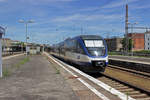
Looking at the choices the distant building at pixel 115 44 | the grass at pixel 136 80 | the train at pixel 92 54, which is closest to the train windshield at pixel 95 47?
the train at pixel 92 54

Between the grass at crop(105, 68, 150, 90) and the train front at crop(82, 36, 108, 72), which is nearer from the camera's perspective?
the grass at crop(105, 68, 150, 90)

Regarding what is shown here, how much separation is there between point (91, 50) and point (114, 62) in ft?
42.9

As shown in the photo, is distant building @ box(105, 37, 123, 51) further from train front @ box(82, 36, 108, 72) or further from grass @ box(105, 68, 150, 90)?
train front @ box(82, 36, 108, 72)

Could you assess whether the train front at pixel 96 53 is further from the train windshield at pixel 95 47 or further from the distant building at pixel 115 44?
the distant building at pixel 115 44

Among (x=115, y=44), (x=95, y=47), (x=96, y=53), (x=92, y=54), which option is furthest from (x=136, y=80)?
(x=115, y=44)

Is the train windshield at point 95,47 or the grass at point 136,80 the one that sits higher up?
the train windshield at point 95,47

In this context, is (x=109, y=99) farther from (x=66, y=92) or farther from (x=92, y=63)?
(x=92, y=63)

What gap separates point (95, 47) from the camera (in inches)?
567

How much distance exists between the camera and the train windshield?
45.8ft

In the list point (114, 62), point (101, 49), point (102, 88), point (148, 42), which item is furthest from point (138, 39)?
point (102, 88)

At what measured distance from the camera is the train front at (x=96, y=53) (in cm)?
1349

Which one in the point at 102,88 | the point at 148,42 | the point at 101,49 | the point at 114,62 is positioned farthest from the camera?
the point at 148,42

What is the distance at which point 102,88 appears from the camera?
26.2 ft

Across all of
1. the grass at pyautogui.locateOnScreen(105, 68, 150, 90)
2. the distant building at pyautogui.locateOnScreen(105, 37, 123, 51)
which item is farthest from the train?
the distant building at pyautogui.locateOnScreen(105, 37, 123, 51)
